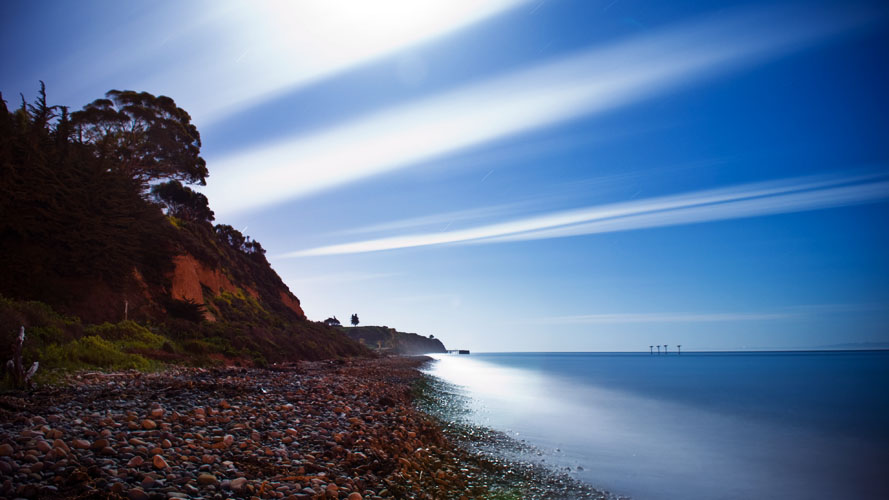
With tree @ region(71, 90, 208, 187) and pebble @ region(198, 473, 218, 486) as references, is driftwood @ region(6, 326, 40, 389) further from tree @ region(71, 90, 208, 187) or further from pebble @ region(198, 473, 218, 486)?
tree @ region(71, 90, 208, 187)

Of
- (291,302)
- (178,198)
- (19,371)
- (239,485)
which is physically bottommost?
(239,485)

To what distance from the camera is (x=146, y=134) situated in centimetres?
3431

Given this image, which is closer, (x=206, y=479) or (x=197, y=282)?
(x=206, y=479)

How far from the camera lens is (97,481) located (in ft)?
14.7

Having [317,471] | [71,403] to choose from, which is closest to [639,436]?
[317,471]

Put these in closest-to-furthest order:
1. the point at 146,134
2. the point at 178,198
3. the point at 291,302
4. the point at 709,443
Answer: the point at 709,443
the point at 146,134
the point at 178,198
the point at 291,302

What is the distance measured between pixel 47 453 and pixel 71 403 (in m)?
3.72

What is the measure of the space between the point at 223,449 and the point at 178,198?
145ft

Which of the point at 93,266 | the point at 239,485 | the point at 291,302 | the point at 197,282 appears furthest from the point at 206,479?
the point at 291,302

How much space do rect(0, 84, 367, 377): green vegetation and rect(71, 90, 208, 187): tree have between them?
A: 8.5 inches

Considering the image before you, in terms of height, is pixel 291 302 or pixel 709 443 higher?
pixel 291 302

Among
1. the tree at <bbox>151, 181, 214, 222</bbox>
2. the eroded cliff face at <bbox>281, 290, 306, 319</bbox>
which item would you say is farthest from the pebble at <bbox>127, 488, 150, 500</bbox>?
the eroded cliff face at <bbox>281, 290, 306, 319</bbox>

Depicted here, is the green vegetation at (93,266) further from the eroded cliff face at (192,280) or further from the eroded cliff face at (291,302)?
the eroded cliff face at (291,302)

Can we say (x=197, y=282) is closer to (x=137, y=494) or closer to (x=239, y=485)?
(x=239, y=485)
